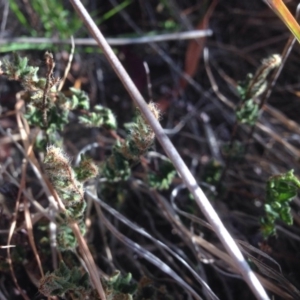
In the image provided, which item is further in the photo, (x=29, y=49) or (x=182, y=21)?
(x=182, y=21)

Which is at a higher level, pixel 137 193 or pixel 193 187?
pixel 193 187

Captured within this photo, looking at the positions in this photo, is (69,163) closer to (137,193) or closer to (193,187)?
(193,187)

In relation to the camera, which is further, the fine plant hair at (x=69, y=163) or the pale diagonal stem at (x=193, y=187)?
the fine plant hair at (x=69, y=163)

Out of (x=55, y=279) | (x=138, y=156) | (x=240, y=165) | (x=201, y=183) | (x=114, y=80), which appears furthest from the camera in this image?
(x=114, y=80)

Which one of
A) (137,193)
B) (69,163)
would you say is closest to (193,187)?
(69,163)

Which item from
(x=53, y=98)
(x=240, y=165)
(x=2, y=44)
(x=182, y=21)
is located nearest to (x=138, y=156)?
(x=53, y=98)

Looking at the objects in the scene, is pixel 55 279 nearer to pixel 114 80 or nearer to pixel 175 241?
pixel 175 241

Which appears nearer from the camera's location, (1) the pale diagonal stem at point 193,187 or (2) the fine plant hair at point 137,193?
(1) the pale diagonal stem at point 193,187

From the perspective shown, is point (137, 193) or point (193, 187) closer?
point (193, 187)

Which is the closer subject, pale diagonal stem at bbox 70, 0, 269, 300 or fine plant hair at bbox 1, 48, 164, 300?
pale diagonal stem at bbox 70, 0, 269, 300

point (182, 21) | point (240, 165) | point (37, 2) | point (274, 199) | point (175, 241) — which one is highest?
point (37, 2)

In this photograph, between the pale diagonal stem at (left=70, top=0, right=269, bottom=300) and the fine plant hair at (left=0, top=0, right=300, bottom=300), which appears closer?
the pale diagonal stem at (left=70, top=0, right=269, bottom=300)
